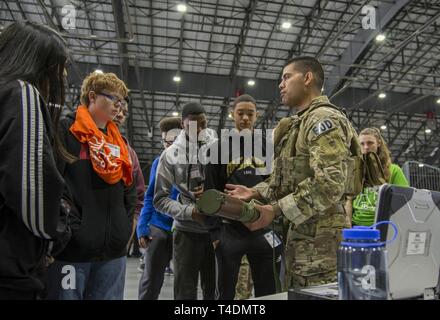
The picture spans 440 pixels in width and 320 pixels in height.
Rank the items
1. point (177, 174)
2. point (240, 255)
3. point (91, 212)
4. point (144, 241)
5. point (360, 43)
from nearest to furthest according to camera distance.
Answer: point (91, 212)
point (240, 255)
point (177, 174)
point (144, 241)
point (360, 43)

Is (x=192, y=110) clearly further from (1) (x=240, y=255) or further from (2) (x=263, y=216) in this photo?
(2) (x=263, y=216)

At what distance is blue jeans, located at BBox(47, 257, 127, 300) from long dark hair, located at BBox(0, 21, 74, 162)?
0.57 meters

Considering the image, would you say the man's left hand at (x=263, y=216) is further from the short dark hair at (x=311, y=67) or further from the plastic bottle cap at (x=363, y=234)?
the short dark hair at (x=311, y=67)

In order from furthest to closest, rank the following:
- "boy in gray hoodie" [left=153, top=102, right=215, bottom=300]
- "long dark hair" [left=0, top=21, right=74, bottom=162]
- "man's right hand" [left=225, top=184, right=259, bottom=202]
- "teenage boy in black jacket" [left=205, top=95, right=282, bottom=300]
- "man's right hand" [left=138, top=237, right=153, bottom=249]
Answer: "man's right hand" [left=138, top=237, right=153, bottom=249] < "boy in gray hoodie" [left=153, top=102, right=215, bottom=300] < "teenage boy in black jacket" [left=205, top=95, right=282, bottom=300] < "man's right hand" [left=225, top=184, right=259, bottom=202] < "long dark hair" [left=0, top=21, right=74, bottom=162]

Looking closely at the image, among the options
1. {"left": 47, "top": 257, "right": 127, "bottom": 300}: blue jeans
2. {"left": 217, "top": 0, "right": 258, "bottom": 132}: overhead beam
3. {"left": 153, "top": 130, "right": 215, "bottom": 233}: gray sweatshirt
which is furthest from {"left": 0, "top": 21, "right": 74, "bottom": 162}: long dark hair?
{"left": 217, "top": 0, "right": 258, "bottom": 132}: overhead beam

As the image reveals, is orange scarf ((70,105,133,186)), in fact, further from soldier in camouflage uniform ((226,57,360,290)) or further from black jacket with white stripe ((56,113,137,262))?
soldier in camouflage uniform ((226,57,360,290))

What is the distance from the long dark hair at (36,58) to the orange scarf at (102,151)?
0.42 metres

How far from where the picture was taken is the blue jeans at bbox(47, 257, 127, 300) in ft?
4.82

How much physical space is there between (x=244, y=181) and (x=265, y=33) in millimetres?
9684

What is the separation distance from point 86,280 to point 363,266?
1119 mm

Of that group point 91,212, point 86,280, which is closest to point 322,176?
point 91,212

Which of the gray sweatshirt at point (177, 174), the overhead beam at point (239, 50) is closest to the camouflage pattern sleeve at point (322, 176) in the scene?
the gray sweatshirt at point (177, 174)

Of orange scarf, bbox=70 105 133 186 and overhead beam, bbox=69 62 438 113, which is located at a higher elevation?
overhead beam, bbox=69 62 438 113

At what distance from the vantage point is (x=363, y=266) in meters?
0.90
